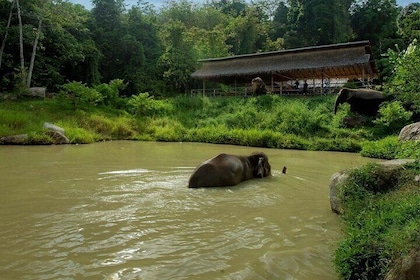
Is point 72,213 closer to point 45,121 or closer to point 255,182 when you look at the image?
point 255,182

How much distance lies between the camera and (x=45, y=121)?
22.0 metres

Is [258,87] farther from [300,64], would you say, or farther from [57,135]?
[57,135]

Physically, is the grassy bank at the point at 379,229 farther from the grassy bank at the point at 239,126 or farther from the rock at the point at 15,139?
the rock at the point at 15,139

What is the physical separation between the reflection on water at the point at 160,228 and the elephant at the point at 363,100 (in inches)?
632

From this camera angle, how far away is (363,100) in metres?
24.0

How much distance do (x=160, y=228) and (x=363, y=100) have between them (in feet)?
71.2

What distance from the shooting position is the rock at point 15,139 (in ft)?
60.1

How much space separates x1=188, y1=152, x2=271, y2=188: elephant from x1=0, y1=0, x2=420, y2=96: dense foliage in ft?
77.2

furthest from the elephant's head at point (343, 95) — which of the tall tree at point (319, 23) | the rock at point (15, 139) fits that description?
the tall tree at point (319, 23)

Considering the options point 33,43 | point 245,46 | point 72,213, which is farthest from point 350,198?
point 245,46

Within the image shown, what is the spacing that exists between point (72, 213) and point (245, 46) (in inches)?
1898

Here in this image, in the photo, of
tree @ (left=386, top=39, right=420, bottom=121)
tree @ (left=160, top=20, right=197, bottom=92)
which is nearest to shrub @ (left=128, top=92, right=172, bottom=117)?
tree @ (left=160, top=20, right=197, bottom=92)

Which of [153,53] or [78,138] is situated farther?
[153,53]

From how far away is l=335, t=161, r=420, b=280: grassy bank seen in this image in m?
3.40
